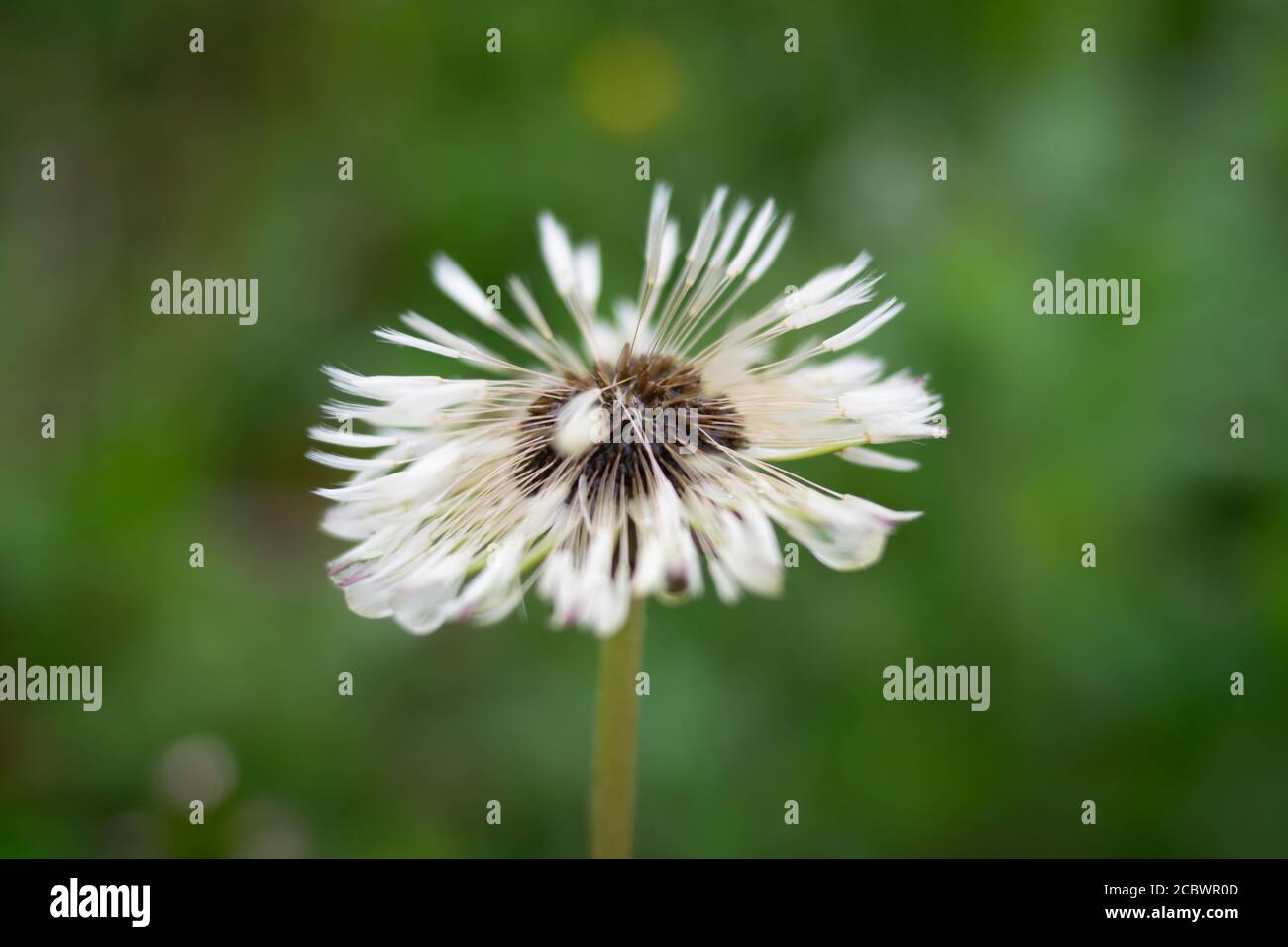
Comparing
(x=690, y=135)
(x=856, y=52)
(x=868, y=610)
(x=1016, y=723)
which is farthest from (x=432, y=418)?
(x=856, y=52)

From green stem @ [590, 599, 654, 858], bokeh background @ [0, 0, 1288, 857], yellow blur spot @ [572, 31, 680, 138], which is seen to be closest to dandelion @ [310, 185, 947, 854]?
green stem @ [590, 599, 654, 858]

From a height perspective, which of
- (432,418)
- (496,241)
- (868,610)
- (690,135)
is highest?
(690,135)

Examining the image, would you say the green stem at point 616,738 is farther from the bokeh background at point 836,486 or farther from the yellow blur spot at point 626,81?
the yellow blur spot at point 626,81

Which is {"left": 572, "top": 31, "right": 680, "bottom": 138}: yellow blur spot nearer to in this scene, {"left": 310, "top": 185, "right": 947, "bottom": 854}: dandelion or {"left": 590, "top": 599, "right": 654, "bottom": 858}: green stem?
{"left": 310, "top": 185, "right": 947, "bottom": 854}: dandelion

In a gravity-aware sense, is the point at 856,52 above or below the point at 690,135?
above

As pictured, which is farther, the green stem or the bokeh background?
the bokeh background

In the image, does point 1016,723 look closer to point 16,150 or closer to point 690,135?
point 690,135
